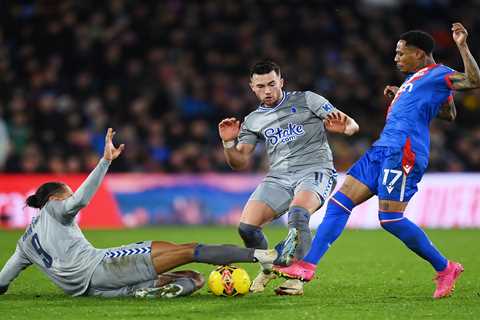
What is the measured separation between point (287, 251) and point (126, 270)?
1.37 metres

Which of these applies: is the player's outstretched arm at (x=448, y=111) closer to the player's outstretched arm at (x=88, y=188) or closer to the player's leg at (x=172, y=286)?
the player's leg at (x=172, y=286)

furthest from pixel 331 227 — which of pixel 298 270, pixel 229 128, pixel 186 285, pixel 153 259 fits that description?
pixel 153 259

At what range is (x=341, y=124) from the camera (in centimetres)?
786

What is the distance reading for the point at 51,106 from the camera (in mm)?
18016

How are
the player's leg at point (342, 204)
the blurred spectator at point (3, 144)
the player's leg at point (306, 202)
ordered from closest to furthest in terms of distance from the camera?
the player's leg at point (342, 204) < the player's leg at point (306, 202) < the blurred spectator at point (3, 144)

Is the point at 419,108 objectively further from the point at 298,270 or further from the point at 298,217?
the point at 298,270

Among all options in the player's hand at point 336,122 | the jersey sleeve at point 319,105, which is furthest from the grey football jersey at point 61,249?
the jersey sleeve at point 319,105

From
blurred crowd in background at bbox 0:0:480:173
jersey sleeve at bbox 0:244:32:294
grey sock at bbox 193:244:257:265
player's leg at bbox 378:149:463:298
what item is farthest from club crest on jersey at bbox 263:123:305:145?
blurred crowd in background at bbox 0:0:480:173

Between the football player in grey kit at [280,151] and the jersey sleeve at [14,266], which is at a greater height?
the football player in grey kit at [280,151]

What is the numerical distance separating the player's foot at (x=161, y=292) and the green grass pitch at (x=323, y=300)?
0.09 m

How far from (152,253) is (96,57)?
12447 millimetres

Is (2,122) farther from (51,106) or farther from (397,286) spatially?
(397,286)

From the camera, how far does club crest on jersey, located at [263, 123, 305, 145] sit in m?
8.64

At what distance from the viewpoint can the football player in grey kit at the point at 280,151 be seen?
8328 mm
